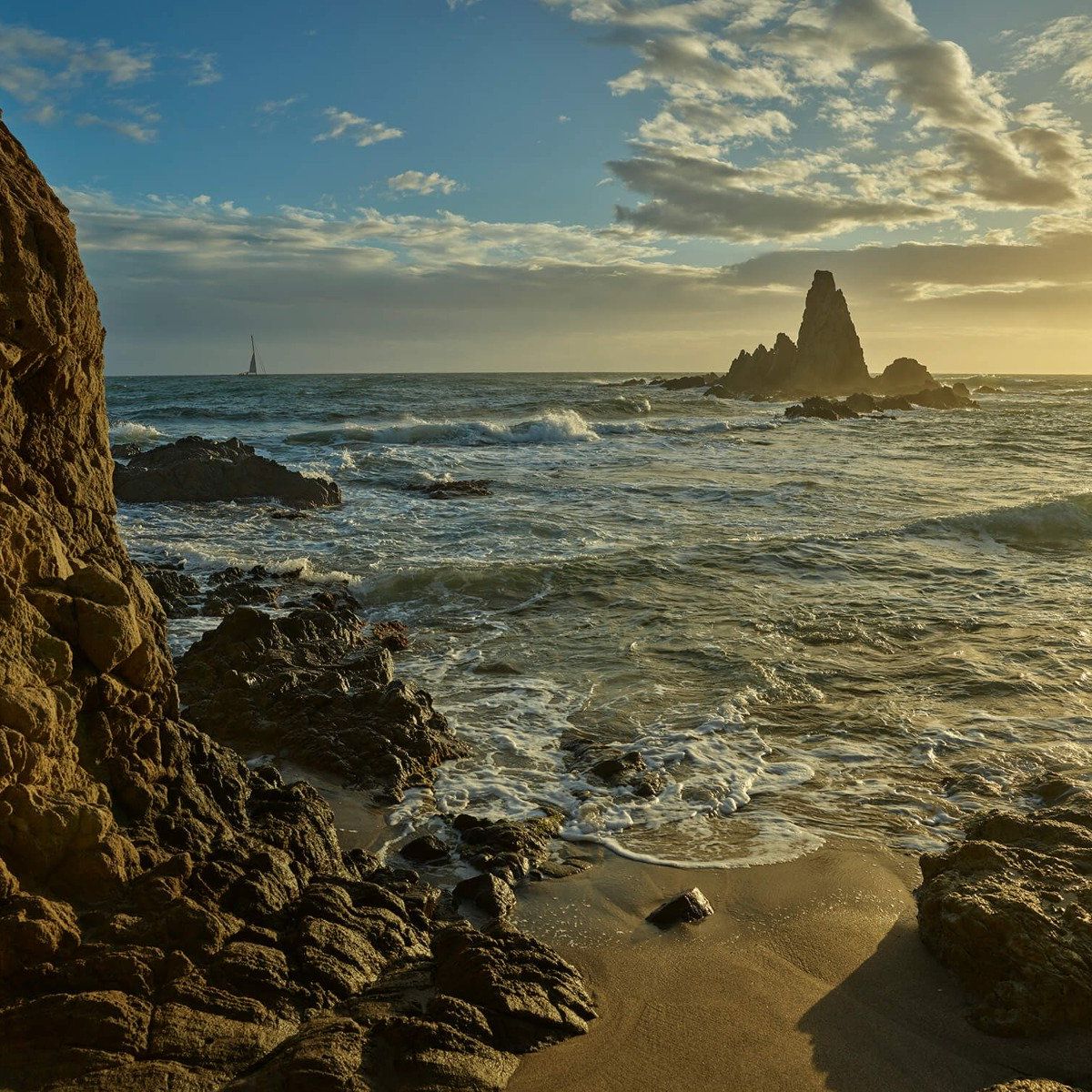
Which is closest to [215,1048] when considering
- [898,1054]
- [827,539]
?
[898,1054]

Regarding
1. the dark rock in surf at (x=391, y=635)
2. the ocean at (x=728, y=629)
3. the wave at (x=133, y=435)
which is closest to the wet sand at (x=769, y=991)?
the ocean at (x=728, y=629)

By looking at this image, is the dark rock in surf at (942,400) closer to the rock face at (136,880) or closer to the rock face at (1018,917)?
the rock face at (1018,917)

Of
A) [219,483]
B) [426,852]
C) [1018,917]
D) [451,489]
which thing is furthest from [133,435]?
[1018,917]

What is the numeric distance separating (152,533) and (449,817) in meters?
11.7

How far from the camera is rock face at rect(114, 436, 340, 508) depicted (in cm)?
1895

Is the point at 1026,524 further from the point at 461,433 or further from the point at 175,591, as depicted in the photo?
the point at 461,433

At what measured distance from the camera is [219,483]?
19.3 meters

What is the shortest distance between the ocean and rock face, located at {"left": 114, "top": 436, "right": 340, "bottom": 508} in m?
0.65

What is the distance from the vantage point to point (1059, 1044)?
3.69 meters

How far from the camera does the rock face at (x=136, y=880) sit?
3.19 metres

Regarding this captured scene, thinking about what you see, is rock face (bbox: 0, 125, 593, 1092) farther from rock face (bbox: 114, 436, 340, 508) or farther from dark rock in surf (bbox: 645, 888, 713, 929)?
rock face (bbox: 114, 436, 340, 508)

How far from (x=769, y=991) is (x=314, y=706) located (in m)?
4.31

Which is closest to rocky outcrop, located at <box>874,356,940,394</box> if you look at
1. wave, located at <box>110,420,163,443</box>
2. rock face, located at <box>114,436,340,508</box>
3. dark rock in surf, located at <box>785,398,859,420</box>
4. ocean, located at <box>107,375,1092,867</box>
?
dark rock in surf, located at <box>785,398,859,420</box>

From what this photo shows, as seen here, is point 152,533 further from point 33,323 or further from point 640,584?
point 33,323
